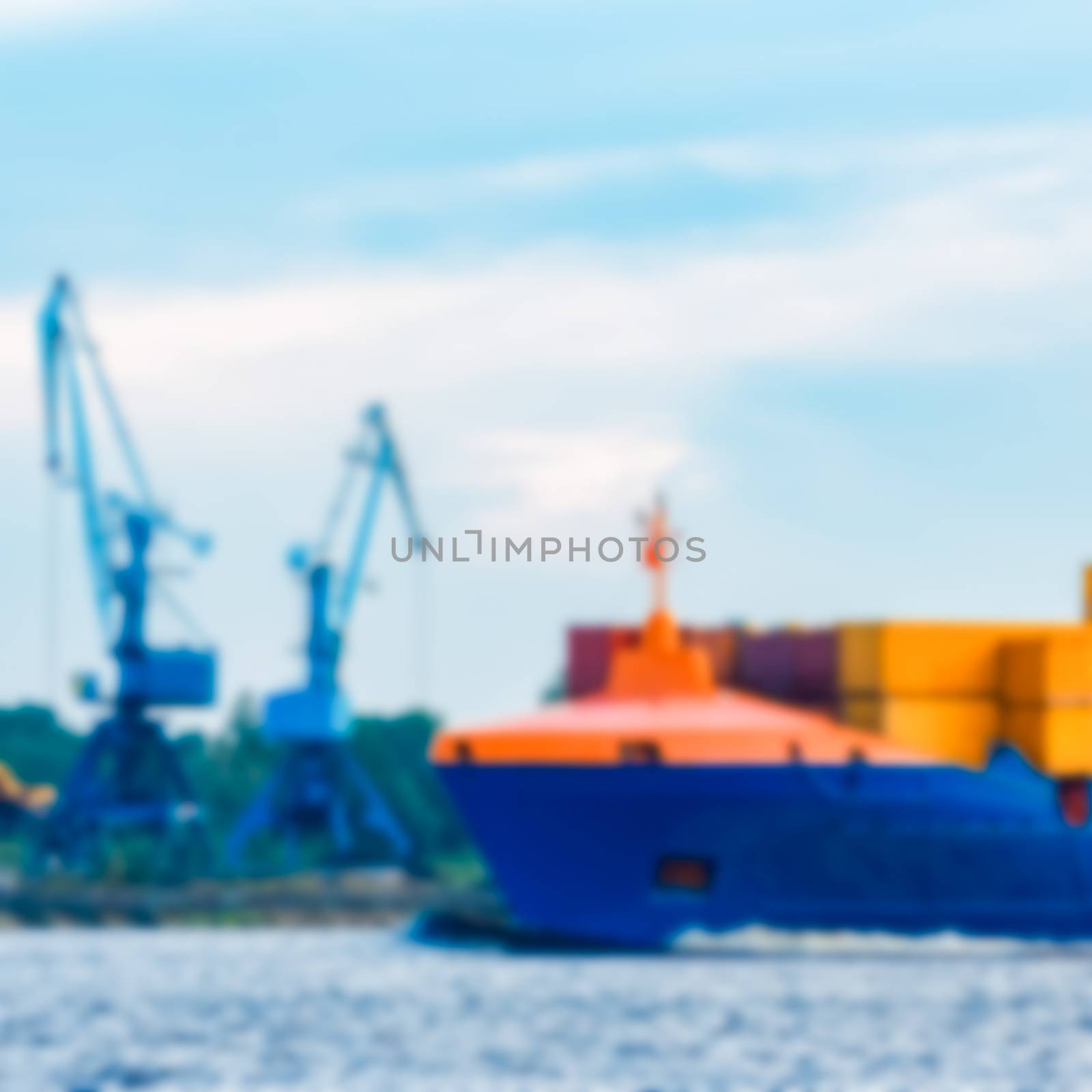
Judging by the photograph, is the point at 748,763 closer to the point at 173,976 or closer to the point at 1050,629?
the point at 1050,629

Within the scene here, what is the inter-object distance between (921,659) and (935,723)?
1.56 metres

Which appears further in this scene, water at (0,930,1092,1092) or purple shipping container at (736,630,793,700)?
purple shipping container at (736,630,793,700)

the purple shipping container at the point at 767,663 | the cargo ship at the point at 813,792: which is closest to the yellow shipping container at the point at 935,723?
the cargo ship at the point at 813,792

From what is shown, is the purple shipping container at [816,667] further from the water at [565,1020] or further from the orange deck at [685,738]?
the water at [565,1020]

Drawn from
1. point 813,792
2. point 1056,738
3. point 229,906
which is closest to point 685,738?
point 813,792

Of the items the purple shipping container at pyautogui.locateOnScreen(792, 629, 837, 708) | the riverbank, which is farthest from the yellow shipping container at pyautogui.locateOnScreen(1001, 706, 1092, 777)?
the riverbank

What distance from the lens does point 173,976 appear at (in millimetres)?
84250

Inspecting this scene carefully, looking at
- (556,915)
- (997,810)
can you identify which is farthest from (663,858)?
(997,810)

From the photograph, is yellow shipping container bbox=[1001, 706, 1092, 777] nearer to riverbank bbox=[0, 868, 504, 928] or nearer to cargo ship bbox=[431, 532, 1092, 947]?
cargo ship bbox=[431, 532, 1092, 947]

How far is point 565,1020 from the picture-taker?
6456 centimetres

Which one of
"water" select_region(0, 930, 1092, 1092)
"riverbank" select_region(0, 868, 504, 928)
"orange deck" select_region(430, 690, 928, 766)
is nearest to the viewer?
"water" select_region(0, 930, 1092, 1092)

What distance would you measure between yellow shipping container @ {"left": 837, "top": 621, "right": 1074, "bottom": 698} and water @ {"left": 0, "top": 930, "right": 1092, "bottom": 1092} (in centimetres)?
632

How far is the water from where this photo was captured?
5259cm

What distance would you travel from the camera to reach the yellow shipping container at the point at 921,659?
258 feet
